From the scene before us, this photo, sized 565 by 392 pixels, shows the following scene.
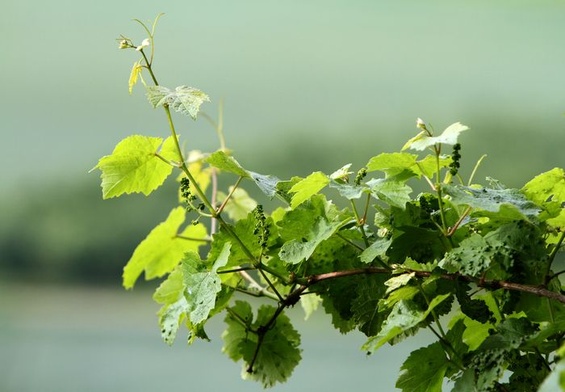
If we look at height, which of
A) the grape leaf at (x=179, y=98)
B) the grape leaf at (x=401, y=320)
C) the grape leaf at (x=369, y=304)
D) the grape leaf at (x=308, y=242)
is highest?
the grape leaf at (x=179, y=98)

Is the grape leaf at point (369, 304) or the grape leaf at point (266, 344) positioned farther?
the grape leaf at point (266, 344)

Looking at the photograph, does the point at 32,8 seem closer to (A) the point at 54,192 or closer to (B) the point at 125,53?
(B) the point at 125,53

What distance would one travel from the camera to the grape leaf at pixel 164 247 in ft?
2.52

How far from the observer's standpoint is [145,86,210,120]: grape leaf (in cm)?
56

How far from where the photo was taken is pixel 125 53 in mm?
2916

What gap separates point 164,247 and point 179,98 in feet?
0.81

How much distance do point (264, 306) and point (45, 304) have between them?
2308 mm

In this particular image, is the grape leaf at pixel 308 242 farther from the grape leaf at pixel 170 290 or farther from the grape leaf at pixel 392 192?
the grape leaf at pixel 170 290

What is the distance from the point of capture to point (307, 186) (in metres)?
0.56

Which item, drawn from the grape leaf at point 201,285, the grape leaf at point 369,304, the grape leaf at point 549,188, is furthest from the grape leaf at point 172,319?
the grape leaf at point 549,188

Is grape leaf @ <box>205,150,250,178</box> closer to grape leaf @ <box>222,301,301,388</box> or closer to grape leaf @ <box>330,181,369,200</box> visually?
grape leaf @ <box>330,181,369,200</box>

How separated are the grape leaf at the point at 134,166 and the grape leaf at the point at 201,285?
8cm

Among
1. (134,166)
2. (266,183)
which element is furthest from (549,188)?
(134,166)

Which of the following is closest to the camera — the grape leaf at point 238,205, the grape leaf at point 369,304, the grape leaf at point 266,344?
the grape leaf at point 369,304
